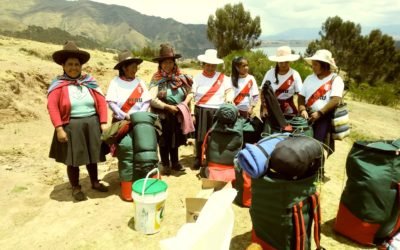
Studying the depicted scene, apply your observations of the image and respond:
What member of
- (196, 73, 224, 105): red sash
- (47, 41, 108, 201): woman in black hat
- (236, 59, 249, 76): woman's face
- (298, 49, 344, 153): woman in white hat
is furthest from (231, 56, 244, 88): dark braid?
(47, 41, 108, 201): woman in black hat

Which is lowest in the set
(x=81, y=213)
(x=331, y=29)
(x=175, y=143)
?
(x=81, y=213)

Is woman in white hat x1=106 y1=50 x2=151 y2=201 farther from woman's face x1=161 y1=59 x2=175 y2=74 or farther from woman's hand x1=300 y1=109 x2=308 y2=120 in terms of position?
woman's hand x1=300 y1=109 x2=308 y2=120

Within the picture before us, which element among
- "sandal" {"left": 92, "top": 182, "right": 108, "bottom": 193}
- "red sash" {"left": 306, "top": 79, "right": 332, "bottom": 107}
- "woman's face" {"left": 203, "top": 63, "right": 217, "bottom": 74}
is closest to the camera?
"red sash" {"left": 306, "top": 79, "right": 332, "bottom": 107}

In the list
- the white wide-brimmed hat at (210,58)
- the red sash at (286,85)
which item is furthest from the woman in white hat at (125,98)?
the red sash at (286,85)

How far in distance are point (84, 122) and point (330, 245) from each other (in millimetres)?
3001

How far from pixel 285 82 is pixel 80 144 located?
9.16 feet

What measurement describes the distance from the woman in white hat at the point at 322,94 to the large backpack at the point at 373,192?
1.02m

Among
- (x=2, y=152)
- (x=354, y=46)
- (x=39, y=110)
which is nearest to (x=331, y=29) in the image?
(x=354, y=46)

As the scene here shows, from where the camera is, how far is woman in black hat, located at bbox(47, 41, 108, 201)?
3947mm

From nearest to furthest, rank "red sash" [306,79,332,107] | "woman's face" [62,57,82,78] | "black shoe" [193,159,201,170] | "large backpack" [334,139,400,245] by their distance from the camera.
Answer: "large backpack" [334,139,400,245], "woman's face" [62,57,82,78], "red sash" [306,79,332,107], "black shoe" [193,159,201,170]

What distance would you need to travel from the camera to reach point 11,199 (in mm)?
4391

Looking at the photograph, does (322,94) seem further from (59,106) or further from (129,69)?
(59,106)

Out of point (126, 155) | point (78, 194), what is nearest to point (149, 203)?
point (126, 155)

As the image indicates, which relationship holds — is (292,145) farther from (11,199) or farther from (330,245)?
(11,199)
